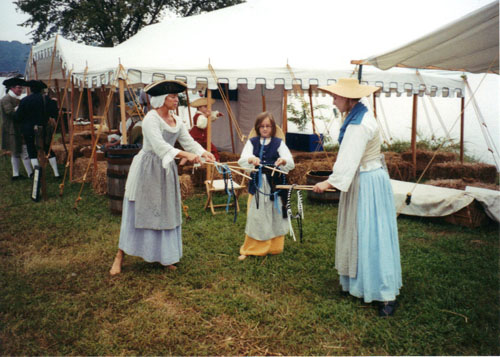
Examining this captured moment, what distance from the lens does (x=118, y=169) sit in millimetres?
5375

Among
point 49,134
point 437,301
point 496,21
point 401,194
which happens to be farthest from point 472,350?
point 49,134

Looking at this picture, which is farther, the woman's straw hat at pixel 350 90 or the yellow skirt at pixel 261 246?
the yellow skirt at pixel 261 246

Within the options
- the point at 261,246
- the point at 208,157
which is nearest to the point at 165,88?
the point at 208,157

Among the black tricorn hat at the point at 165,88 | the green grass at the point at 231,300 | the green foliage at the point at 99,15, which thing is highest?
the green foliage at the point at 99,15

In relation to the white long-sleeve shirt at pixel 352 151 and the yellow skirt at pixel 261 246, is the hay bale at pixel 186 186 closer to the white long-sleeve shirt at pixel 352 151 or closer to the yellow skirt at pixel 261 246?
the yellow skirt at pixel 261 246

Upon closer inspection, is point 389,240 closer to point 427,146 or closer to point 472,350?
point 472,350

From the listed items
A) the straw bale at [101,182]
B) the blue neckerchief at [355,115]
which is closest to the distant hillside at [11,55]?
the straw bale at [101,182]

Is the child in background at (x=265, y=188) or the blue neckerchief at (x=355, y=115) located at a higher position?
the blue neckerchief at (x=355, y=115)

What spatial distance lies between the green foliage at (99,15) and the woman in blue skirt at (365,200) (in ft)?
56.0

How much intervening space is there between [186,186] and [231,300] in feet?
12.3

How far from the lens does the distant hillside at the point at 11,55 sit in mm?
16780

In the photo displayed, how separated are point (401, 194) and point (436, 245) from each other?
121 centimetres

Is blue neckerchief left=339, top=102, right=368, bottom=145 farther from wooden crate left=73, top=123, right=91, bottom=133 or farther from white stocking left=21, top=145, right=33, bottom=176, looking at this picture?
wooden crate left=73, top=123, right=91, bottom=133

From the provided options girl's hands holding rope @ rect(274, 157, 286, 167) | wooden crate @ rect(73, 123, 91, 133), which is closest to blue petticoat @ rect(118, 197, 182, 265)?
girl's hands holding rope @ rect(274, 157, 286, 167)
